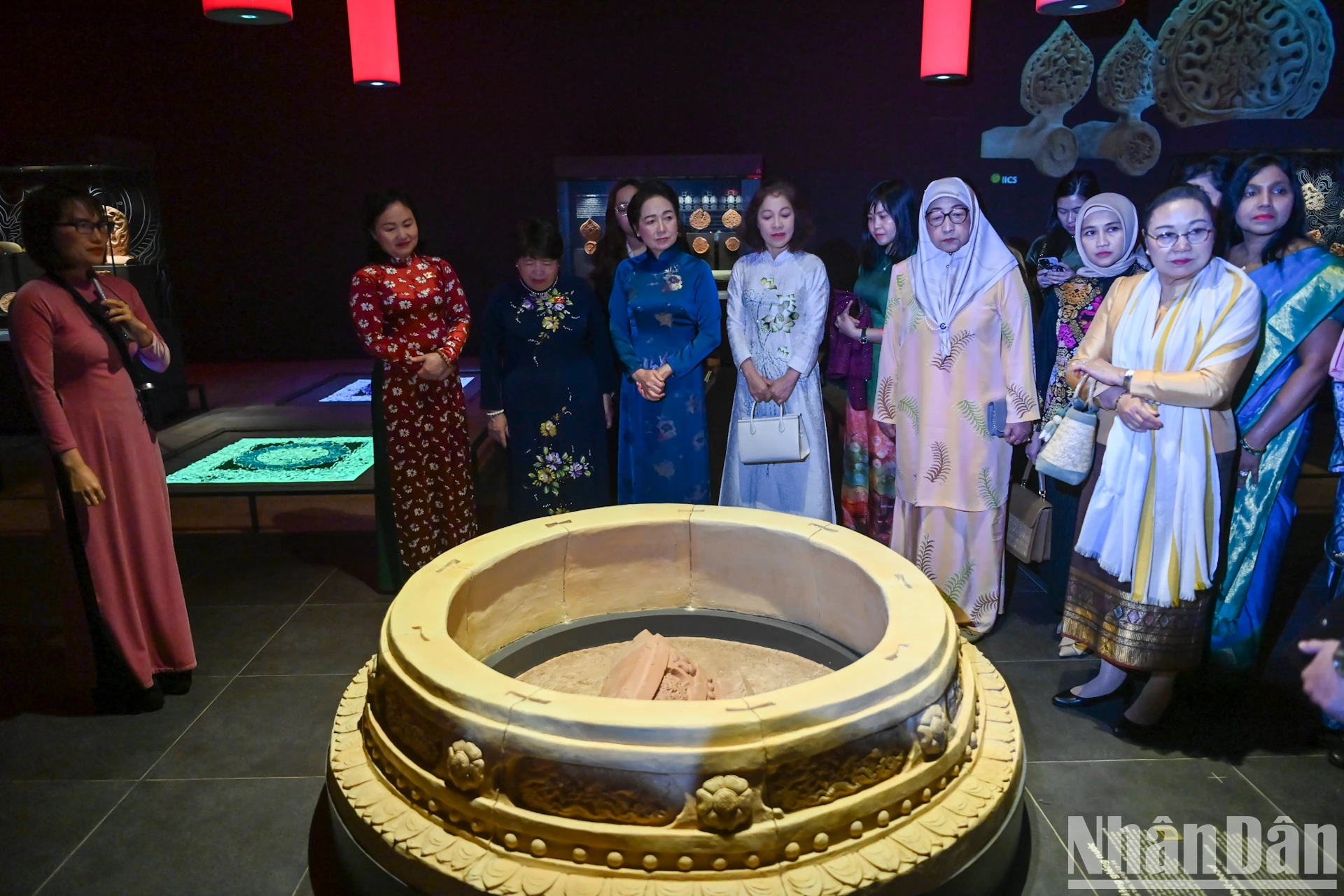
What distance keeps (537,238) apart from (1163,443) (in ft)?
7.19

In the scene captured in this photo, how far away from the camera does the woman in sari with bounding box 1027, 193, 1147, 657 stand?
9.73 ft

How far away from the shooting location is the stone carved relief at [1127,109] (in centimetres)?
700

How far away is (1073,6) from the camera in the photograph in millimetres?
3678

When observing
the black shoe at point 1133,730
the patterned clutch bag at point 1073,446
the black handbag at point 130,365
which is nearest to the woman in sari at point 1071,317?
the patterned clutch bag at point 1073,446

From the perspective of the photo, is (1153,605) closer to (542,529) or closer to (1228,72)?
(542,529)

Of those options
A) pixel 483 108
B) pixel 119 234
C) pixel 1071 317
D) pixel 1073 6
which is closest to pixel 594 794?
pixel 1071 317

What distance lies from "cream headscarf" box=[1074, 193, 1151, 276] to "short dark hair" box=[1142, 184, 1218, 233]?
456 mm

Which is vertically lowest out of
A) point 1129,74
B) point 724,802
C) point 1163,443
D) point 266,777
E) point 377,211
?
point 266,777

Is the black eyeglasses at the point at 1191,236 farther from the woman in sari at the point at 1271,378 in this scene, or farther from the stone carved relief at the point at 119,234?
the stone carved relief at the point at 119,234

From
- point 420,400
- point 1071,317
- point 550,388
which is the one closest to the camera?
point 1071,317

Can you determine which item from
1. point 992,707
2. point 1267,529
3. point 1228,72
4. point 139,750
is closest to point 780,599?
point 992,707

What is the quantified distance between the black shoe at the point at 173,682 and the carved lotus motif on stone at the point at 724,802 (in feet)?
6.98

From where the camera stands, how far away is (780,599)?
2.68m

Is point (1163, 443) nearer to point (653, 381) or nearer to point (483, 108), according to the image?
point (653, 381)
